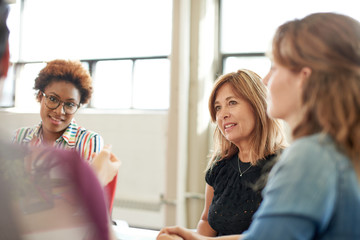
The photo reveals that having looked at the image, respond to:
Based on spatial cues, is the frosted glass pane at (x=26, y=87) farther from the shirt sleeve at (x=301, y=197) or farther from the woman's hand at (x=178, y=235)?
the shirt sleeve at (x=301, y=197)

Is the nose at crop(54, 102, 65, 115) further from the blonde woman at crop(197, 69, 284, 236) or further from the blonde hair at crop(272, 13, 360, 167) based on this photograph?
the blonde hair at crop(272, 13, 360, 167)

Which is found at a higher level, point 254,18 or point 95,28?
point 95,28

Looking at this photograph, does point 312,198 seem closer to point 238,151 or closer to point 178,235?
point 178,235

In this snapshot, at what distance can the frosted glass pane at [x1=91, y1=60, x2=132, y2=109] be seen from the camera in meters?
4.41

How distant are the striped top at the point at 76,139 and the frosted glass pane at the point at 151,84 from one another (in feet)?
7.16

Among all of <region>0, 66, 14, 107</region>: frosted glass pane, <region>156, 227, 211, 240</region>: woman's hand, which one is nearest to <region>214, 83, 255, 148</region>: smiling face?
<region>156, 227, 211, 240</region>: woman's hand

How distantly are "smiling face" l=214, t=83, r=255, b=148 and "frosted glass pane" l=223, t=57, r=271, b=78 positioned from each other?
179 cm

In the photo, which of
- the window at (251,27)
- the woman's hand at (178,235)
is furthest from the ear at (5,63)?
the window at (251,27)

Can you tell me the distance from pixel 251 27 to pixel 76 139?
93.7 inches

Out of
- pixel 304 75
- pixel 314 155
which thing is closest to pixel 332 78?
pixel 304 75

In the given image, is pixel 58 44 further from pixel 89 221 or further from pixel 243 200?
pixel 89 221

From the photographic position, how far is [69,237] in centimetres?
57

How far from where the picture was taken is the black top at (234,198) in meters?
1.59

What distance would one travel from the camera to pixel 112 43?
14.5ft
